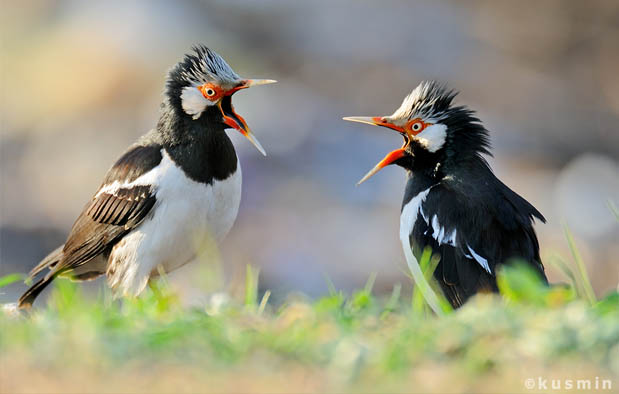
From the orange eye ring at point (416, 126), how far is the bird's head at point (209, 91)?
A: 3.50ft

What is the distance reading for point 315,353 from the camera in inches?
125

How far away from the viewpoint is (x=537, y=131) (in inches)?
543

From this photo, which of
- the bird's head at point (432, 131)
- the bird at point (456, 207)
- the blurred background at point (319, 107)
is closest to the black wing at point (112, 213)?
the bird's head at point (432, 131)

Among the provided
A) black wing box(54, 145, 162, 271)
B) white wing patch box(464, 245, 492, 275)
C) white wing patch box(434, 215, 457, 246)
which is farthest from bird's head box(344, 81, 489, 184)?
black wing box(54, 145, 162, 271)

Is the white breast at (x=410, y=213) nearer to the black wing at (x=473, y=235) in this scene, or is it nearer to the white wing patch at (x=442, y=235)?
the black wing at (x=473, y=235)

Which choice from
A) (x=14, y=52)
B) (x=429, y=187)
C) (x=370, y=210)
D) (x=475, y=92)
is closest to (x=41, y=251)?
(x=14, y=52)

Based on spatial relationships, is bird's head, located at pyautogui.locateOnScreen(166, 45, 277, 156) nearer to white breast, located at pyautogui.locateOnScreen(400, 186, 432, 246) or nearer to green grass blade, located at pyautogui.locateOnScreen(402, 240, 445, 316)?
white breast, located at pyautogui.locateOnScreen(400, 186, 432, 246)

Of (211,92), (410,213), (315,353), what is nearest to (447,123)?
(410,213)

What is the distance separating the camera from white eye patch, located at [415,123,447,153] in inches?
241

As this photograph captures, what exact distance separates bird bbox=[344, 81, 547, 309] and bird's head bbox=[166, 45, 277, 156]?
113 centimetres

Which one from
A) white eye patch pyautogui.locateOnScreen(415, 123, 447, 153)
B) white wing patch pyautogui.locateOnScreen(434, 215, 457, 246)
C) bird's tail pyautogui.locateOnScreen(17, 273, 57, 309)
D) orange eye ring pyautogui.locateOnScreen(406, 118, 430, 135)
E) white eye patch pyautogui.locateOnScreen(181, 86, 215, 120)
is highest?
white eye patch pyautogui.locateOnScreen(181, 86, 215, 120)

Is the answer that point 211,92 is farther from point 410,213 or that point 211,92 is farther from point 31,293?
point 31,293

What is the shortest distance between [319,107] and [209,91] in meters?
7.21

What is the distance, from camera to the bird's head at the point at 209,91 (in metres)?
6.36
